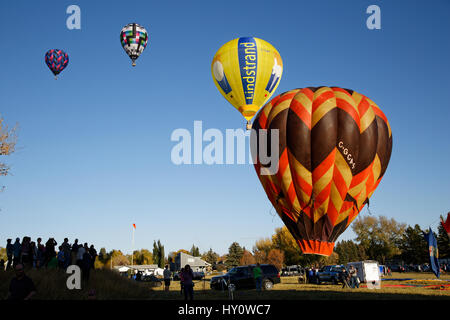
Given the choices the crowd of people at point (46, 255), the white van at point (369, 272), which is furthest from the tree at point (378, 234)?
the crowd of people at point (46, 255)

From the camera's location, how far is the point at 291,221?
21.0 meters

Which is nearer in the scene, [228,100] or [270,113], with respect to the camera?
[270,113]

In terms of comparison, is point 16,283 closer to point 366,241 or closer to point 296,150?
point 296,150

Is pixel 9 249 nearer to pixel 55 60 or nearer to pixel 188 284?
pixel 188 284

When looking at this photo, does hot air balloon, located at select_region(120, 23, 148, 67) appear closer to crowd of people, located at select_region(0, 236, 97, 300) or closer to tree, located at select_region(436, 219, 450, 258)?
crowd of people, located at select_region(0, 236, 97, 300)

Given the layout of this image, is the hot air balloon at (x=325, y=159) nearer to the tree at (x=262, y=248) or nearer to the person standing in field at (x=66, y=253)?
the person standing in field at (x=66, y=253)

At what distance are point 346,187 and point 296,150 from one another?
9.70ft

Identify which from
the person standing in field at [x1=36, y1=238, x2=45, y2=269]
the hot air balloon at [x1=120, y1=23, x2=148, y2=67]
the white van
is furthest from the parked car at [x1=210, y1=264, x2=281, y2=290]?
the hot air balloon at [x1=120, y1=23, x2=148, y2=67]

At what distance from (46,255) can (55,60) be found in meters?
20.1

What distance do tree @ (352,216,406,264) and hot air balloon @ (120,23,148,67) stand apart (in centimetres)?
6381

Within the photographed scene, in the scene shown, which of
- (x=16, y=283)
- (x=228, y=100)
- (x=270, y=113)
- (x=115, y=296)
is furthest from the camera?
(x=228, y=100)

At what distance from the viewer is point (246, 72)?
27.0 metres

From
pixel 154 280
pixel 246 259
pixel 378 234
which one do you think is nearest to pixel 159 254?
pixel 246 259
